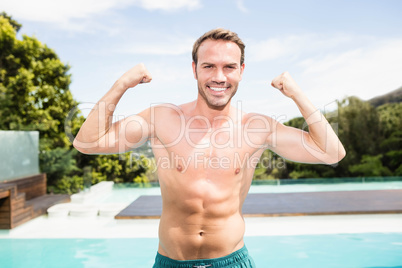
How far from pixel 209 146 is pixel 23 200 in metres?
6.32

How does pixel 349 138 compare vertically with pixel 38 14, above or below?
below

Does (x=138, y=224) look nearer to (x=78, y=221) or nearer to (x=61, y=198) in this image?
(x=78, y=221)

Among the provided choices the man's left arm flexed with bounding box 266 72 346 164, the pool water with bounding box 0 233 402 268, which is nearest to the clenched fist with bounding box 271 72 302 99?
the man's left arm flexed with bounding box 266 72 346 164

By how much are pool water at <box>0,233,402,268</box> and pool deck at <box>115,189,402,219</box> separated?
59 centimetres

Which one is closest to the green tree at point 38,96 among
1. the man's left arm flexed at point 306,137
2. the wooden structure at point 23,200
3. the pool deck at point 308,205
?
the wooden structure at point 23,200

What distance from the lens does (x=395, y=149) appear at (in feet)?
55.1

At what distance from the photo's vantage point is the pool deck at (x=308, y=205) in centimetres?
→ 618

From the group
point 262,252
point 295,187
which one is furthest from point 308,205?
point 295,187

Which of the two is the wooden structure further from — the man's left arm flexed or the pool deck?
the man's left arm flexed

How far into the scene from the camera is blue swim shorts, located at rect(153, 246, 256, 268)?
167 centimetres

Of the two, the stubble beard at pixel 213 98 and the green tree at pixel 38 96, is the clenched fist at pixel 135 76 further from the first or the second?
the green tree at pixel 38 96

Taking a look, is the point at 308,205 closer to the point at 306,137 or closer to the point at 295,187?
the point at 295,187

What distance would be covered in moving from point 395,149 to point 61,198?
15.2 meters

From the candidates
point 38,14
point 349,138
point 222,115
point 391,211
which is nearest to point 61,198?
point 391,211
